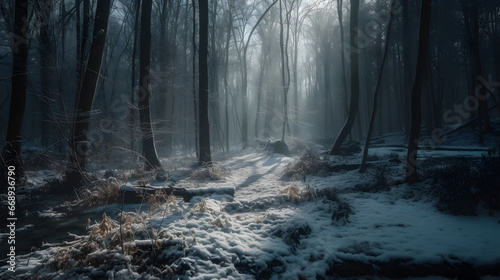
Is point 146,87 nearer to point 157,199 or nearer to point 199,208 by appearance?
point 157,199

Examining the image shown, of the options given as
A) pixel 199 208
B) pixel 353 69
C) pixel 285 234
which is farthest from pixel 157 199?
pixel 353 69

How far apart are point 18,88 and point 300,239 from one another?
376 inches

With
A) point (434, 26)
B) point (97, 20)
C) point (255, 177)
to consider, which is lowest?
point (255, 177)

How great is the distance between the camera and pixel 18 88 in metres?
7.08

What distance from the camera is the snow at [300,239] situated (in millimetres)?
2797

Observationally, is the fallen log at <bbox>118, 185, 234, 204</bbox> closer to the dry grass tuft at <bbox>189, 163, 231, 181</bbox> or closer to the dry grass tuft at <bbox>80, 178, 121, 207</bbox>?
the dry grass tuft at <bbox>80, 178, 121, 207</bbox>

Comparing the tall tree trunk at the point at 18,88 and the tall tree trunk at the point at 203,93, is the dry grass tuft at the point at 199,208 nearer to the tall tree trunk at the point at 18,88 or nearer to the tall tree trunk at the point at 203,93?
the tall tree trunk at the point at 18,88

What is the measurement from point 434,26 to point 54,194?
2537 cm

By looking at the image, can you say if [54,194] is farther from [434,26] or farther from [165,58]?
[434,26]

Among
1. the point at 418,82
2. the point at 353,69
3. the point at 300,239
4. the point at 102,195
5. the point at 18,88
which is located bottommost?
the point at 300,239

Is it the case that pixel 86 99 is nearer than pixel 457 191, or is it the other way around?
pixel 457 191

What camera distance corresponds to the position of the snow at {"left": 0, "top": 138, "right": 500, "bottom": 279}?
280 cm

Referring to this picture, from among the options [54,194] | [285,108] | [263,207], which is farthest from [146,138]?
[285,108]

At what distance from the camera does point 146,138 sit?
8.69 m
